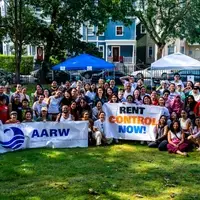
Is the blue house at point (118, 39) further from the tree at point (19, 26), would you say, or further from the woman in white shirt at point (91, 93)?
the woman in white shirt at point (91, 93)

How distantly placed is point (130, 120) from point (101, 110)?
3.10 ft

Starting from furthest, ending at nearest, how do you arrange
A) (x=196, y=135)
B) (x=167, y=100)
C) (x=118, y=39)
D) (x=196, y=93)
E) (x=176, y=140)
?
(x=118, y=39) → (x=196, y=93) → (x=167, y=100) → (x=196, y=135) → (x=176, y=140)

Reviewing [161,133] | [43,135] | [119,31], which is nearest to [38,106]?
[43,135]

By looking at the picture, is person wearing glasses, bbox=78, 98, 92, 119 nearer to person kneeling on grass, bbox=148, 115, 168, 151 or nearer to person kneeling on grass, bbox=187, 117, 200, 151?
person kneeling on grass, bbox=148, 115, 168, 151

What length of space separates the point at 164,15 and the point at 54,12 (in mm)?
13287

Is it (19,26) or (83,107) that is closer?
(83,107)

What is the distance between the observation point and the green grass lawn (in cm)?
697

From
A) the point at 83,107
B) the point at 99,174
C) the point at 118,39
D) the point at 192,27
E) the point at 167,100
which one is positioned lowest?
the point at 99,174

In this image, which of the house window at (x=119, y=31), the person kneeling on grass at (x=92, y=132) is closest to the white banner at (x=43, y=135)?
the person kneeling on grass at (x=92, y=132)

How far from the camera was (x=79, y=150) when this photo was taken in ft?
34.4

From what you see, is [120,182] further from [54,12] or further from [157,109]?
[54,12]

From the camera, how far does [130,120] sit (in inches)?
452

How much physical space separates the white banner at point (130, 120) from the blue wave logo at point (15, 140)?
2556mm

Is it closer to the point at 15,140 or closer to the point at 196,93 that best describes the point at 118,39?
the point at 196,93
